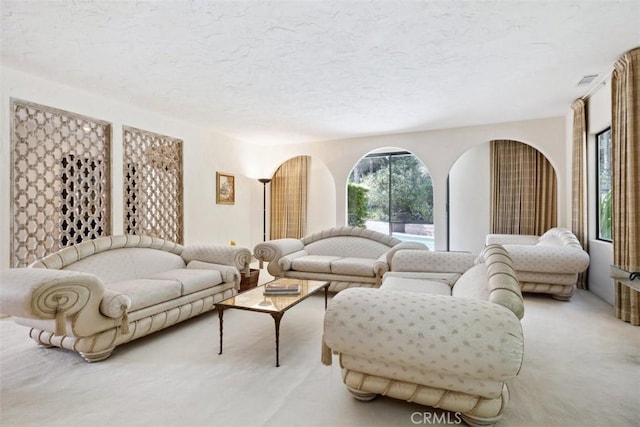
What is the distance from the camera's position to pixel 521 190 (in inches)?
232

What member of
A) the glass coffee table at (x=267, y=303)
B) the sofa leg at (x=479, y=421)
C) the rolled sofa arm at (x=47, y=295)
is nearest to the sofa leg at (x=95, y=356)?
the rolled sofa arm at (x=47, y=295)

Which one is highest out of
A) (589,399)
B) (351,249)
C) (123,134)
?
(123,134)

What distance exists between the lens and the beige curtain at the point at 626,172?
288 cm

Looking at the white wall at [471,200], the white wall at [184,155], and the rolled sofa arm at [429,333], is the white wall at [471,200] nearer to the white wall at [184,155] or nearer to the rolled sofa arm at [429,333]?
the white wall at [184,155]

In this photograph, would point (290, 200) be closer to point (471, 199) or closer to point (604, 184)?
point (471, 199)

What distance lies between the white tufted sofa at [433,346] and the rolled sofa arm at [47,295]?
1634 mm

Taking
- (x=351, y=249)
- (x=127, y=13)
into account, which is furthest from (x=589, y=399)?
(x=127, y=13)

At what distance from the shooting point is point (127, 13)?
2.33m

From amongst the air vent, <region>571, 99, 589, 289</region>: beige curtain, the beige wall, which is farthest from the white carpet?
the beige wall

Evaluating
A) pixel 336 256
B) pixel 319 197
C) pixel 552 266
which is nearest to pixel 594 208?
pixel 552 266

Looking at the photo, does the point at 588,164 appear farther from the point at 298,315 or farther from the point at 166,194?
the point at 166,194

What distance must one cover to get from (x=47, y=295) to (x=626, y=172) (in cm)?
469

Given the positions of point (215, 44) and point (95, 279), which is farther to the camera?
point (215, 44)

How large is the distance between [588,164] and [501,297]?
385 centimetres
